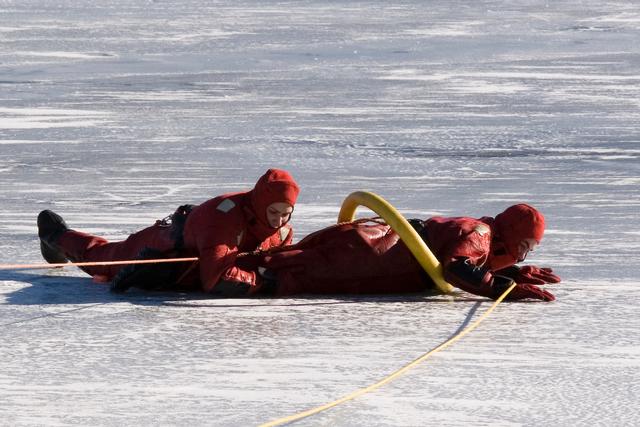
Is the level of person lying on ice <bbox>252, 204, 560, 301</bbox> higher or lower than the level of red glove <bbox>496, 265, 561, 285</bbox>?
higher

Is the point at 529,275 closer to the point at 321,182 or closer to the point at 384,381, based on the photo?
the point at 384,381

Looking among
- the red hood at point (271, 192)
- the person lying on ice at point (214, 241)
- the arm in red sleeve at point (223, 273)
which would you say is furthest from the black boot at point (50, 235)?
the red hood at point (271, 192)

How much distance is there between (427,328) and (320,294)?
2.60ft

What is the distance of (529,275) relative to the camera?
6.27 m

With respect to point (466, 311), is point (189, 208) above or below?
above

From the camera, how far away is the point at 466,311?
5.73m

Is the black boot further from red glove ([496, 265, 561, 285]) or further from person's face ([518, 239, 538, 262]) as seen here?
person's face ([518, 239, 538, 262])

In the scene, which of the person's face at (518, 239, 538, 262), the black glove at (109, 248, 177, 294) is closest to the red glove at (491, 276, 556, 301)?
the person's face at (518, 239, 538, 262)

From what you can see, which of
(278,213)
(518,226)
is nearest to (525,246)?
(518,226)

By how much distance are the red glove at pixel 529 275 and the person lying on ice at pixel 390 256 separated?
0.08 meters

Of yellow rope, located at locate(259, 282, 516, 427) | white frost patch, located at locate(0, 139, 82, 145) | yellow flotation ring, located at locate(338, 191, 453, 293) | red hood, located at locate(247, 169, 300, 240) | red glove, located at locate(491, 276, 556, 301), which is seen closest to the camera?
yellow rope, located at locate(259, 282, 516, 427)

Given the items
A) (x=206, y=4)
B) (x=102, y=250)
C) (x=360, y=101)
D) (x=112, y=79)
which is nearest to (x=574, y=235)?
(x=102, y=250)

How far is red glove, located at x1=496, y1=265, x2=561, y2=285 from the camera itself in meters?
6.21

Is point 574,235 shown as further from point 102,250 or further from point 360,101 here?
point 360,101
